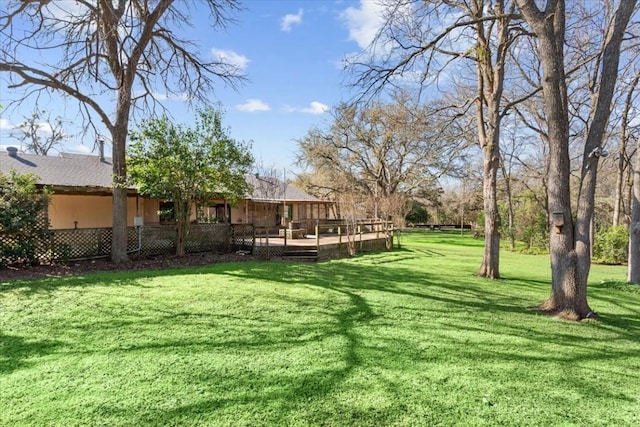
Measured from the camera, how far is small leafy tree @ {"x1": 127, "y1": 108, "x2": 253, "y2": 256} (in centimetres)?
1025

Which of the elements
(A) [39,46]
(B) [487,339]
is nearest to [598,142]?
(B) [487,339]

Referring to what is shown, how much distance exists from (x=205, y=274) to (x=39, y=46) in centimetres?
794

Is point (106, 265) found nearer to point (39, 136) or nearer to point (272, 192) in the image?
point (272, 192)

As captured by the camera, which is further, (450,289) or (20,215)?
(20,215)

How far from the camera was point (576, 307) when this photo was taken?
5344 millimetres

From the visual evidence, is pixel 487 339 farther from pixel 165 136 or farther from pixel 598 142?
pixel 165 136

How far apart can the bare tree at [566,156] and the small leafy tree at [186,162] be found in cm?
841

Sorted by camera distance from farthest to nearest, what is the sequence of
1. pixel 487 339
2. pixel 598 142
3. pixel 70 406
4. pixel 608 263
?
1. pixel 608 263
2. pixel 598 142
3. pixel 487 339
4. pixel 70 406

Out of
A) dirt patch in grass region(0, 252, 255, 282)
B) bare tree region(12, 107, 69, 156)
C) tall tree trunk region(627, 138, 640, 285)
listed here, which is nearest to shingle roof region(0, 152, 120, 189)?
dirt patch in grass region(0, 252, 255, 282)

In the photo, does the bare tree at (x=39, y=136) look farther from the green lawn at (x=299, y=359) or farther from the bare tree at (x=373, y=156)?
the green lawn at (x=299, y=359)

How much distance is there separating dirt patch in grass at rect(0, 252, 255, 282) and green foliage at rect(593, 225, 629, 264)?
15.4m

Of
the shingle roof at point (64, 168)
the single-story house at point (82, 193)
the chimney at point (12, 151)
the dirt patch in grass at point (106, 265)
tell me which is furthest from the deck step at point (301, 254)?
the chimney at point (12, 151)

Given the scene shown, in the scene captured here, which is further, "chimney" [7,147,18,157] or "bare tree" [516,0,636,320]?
"chimney" [7,147,18,157]

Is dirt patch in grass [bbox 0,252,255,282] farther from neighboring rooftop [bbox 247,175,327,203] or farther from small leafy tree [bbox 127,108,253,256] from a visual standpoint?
neighboring rooftop [bbox 247,175,327,203]
